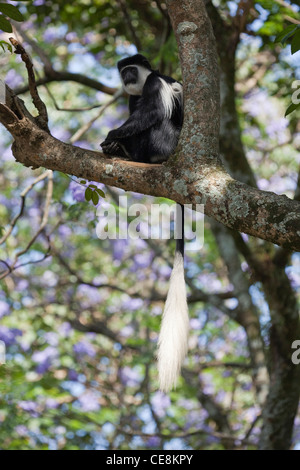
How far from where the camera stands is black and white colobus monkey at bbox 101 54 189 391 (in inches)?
77.0

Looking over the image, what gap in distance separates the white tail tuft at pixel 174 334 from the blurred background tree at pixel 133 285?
664 millimetres

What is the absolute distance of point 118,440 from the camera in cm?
362

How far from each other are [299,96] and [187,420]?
9.08ft

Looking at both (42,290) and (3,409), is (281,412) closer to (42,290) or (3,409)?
(3,409)

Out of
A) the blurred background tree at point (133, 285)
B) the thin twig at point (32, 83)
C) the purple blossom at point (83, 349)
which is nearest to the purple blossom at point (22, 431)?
the blurred background tree at point (133, 285)

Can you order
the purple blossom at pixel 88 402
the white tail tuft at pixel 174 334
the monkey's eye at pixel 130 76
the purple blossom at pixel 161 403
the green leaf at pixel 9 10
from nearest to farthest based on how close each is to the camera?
the green leaf at pixel 9 10 → the white tail tuft at pixel 174 334 → the monkey's eye at pixel 130 76 → the purple blossom at pixel 88 402 → the purple blossom at pixel 161 403

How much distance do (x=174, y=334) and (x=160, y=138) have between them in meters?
0.90

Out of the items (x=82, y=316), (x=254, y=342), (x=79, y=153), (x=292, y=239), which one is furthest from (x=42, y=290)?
(x=292, y=239)

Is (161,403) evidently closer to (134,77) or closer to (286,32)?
(134,77)

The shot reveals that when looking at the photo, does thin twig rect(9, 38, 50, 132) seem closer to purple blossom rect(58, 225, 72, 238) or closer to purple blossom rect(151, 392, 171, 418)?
purple blossom rect(151, 392, 171, 418)

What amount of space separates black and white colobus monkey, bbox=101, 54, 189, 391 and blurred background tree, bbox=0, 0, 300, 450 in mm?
237

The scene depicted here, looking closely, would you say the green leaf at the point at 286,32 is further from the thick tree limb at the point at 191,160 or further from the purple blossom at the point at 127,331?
the purple blossom at the point at 127,331

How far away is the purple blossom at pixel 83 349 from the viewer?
421cm
